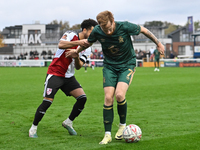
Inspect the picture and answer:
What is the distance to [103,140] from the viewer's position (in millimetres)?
5387

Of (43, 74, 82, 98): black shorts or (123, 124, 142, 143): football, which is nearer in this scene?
(123, 124, 142, 143): football

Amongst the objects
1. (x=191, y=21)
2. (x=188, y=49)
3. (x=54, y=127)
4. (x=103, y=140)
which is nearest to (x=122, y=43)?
(x=103, y=140)

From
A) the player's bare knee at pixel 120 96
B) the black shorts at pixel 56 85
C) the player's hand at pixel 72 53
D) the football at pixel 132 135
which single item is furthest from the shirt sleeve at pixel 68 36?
Answer: the football at pixel 132 135

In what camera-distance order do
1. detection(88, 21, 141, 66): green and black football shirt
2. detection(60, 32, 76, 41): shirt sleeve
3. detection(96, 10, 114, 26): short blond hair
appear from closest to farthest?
detection(96, 10, 114, 26): short blond hair, detection(88, 21, 141, 66): green and black football shirt, detection(60, 32, 76, 41): shirt sleeve

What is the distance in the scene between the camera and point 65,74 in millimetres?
6273

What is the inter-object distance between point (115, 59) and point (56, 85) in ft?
4.13

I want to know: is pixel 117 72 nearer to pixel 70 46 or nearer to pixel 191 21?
pixel 70 46

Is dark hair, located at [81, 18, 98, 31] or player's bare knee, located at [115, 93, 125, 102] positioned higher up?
dark hair, located at [81, 18, 98, 31]

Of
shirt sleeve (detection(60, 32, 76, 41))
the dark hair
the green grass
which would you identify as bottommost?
the green grass

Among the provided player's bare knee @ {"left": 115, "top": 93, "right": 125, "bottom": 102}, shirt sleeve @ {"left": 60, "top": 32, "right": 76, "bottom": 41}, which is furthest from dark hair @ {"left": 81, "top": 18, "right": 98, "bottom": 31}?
player's bare knee @ {"left": 115, "top": 93, "right": 125, "bottom": 102}

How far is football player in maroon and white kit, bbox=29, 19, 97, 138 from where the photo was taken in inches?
236

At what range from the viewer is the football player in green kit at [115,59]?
18.0 ft

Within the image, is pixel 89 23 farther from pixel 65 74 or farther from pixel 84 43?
pixel 65 74

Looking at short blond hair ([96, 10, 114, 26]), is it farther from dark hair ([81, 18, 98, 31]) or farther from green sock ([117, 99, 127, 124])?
green sock ([117, 99, 127, 124])
